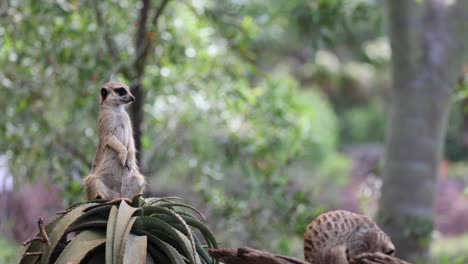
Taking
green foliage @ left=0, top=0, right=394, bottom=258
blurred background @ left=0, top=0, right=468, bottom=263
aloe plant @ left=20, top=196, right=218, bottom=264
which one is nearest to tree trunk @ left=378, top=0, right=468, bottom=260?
blurred background @ left=0, top=0, right=468, bottom=263

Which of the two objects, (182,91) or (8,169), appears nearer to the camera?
(8,169)

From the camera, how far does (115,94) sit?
57.4 inches

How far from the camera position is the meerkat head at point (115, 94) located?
4.77 ft

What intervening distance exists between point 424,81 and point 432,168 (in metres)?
0.41

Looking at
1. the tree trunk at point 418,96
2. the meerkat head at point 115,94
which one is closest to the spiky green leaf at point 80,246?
the meerkat head at point 115,94

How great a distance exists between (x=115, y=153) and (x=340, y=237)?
44 cm

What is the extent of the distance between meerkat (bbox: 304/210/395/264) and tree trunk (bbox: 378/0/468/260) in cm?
235

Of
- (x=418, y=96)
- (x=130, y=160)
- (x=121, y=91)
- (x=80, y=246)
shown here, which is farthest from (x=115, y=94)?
(x=418, y=96)

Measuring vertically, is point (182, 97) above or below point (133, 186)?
above

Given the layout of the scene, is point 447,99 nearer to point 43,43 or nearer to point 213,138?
point 213,138

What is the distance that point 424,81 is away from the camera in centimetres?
367

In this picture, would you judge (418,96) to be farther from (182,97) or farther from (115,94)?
(115,94)

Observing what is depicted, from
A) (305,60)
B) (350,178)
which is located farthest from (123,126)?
(305,60)

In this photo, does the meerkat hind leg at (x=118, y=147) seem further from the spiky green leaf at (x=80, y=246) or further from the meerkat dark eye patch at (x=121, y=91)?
the spiky green leaf at (x=80, y=246)
